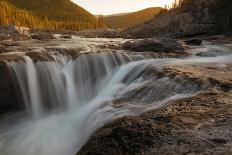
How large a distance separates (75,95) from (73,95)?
0.08 metres

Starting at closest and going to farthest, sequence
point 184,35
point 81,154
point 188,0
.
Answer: point 81,154 < point 184,35 < point 188,0

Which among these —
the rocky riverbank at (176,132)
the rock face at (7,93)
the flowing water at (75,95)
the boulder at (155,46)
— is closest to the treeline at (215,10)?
the boulder at (155,46)

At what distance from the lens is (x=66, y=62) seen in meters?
13.5

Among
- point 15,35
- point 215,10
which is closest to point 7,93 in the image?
point 15,35

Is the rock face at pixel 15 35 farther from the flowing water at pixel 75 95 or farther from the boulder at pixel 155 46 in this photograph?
the flowing water at pixel 75 95

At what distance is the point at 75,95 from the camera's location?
40.0ft

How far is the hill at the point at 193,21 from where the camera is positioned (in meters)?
28.7

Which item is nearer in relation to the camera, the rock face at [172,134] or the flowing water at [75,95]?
the rock face at [172,134]

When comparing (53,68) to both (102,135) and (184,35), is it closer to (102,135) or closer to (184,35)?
(102,135)

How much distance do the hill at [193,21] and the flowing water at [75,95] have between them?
16.3 m

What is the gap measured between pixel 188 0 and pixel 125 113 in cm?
3466

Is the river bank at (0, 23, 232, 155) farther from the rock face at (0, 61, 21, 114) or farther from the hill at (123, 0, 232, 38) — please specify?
the hill at (123, 0, 232, 38)

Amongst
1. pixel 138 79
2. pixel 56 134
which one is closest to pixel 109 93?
pixel 138 79

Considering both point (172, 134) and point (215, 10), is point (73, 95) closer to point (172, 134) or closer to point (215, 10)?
point (172, 134)
